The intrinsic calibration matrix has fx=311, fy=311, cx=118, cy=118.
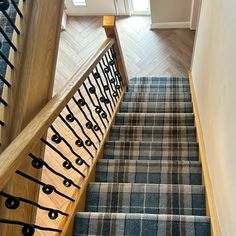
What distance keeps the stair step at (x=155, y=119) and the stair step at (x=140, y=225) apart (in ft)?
4.03

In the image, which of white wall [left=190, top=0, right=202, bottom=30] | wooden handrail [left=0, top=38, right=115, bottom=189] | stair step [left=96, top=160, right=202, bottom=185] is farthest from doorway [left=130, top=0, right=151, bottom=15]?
wooden handrail [left=0, top=38, right=115, bottom=189]

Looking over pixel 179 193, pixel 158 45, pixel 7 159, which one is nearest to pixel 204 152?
pixel 179 193

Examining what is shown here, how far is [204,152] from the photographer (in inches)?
81.8

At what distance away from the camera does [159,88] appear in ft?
11.1

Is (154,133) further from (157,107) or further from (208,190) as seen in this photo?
(208,190)

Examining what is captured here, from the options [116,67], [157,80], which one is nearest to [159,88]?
[157,80]

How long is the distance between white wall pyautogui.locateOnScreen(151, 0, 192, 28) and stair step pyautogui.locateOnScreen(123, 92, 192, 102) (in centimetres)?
145

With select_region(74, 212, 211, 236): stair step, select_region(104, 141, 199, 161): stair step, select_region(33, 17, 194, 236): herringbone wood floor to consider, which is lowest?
select_region(74, 212, 211, 236): stair step

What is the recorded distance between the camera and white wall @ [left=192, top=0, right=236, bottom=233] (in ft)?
4.35

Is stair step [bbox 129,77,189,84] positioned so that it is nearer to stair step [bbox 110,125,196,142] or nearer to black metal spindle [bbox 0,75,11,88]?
stair step [bbox 110,125,196,142]

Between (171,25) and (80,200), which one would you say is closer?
(80,200)

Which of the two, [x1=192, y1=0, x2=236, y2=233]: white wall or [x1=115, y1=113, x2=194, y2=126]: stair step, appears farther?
[x1=115, y1=113, x2=194, y2=126]: stair step

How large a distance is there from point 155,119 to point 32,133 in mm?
1801

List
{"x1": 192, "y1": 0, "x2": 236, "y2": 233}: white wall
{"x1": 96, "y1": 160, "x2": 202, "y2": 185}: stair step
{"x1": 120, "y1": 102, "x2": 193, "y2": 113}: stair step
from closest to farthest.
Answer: {"x1": 192, "y1": 0, "x2": 236, "y2": 233}: white wall → {"x1": 96, "y1": 160, "x2": 202, "y2": 185}: stair step → {"x1": 120, "y1": 102, "x2": 193, "y2": 113}: stair step
